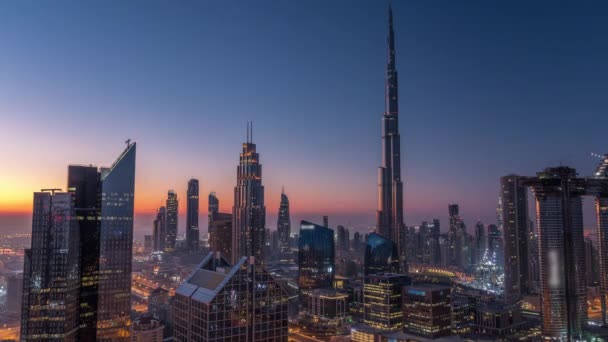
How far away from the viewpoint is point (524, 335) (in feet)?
458

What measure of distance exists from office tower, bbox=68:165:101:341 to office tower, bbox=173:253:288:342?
46.5 m

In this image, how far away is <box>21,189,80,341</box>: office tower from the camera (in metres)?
63.9

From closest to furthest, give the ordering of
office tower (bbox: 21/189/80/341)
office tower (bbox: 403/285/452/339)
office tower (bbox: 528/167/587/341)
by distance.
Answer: office tower (bbox: 21/189/80/341)
office tower (bbox: 403/285/452/339)
office tower (bbox: 528/167/587/341)

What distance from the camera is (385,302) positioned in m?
138

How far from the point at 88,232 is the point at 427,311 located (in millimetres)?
82271

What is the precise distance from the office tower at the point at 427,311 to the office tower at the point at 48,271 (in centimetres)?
8398

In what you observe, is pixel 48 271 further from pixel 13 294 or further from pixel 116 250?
pixel 13 294

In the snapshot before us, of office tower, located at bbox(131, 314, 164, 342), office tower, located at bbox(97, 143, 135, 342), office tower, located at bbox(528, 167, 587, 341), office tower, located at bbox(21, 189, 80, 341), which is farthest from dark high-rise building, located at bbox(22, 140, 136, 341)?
office tower, located at bbox(528, 167, 587, 341)

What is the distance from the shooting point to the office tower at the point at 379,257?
632 ft

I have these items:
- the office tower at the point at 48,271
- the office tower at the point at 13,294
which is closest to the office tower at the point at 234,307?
the office tower at the point at 48,271

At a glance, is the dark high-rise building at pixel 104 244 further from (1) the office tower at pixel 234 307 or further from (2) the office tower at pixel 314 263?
(2) the office tower at pixel 314 263

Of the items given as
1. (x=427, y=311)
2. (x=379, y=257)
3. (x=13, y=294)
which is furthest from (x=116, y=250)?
(x=379, y=257)

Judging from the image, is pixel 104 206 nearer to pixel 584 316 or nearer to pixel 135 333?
pixel 135 333

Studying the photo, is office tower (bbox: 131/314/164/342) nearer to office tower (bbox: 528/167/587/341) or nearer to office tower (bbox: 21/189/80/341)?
office tower (bbox: 21/189/80/341)
